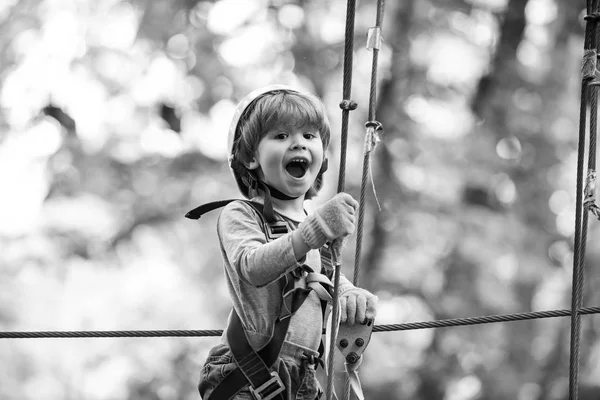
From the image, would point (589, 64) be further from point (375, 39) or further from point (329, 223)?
point (329, 223)

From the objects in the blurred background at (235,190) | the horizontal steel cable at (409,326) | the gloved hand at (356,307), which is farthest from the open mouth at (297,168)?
the blurred background at (235,190)

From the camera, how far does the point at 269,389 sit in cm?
189

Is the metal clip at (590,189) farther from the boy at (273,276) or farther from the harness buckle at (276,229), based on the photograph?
the harness buckle at (276,229)

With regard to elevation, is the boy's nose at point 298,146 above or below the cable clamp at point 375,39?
below

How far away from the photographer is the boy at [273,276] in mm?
1895

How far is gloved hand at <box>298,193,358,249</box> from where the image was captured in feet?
5.68

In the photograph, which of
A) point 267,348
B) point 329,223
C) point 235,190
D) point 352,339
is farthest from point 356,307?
point 235,190

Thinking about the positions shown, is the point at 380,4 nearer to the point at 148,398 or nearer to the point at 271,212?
the point at 271,212

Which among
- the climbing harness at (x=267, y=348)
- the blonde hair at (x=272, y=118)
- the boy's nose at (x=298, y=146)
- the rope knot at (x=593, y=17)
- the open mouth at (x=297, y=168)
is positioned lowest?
the climbing harness at (x=267, y=348)

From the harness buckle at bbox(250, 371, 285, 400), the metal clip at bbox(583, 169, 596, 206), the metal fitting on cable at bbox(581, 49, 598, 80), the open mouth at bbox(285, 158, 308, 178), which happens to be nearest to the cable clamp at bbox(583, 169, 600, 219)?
the metal clip at bbox(583, 169, 596, 206)

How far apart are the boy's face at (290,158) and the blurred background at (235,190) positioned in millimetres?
3267

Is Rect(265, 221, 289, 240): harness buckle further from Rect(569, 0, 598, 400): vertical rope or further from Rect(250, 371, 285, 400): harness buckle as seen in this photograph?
Rect(569, 0, 598, 400): vertical rope

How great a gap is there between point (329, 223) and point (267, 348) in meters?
0.32

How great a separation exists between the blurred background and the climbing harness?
3289 mm
